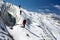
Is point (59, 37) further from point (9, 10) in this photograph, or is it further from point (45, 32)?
point (9, 10)

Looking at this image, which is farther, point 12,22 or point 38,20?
point 38,20

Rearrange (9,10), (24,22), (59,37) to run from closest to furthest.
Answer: (24,22)
(9,10)
(59,37)

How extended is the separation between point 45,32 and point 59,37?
363 centimetres

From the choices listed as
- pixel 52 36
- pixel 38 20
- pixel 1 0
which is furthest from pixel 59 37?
pixel 1 0

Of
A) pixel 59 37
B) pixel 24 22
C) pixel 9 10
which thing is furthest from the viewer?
pixel 59 37

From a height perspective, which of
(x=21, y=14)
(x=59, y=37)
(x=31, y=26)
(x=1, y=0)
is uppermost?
(x=1, y=0)

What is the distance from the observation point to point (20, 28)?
22859mm

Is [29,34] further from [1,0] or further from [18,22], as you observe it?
[1,0]

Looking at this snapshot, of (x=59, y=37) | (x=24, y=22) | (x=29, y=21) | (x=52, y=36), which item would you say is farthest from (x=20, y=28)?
(x=59, y=37)

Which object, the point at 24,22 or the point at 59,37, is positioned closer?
the point at 24,22

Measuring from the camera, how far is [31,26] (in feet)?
82.4

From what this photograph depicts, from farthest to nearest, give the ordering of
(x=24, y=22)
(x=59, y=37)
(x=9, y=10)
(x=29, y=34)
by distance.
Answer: (x=59, y=37) < (x=9, y=10) < (x=24, y=22) < (x=29, y=34)

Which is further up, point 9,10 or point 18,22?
point 9,10

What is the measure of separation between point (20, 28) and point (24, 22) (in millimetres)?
1261
